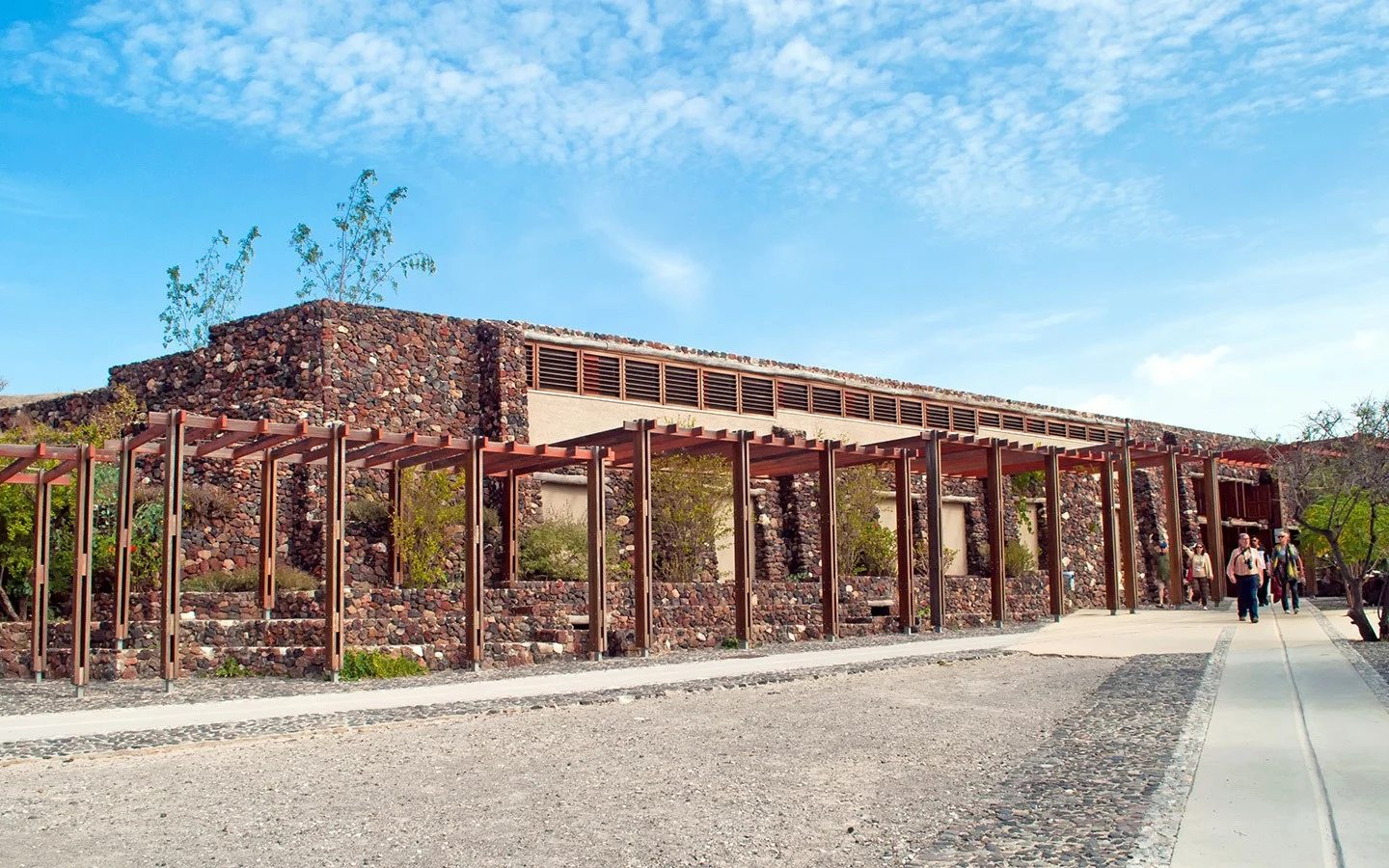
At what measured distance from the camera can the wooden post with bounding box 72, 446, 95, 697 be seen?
12.2 meters

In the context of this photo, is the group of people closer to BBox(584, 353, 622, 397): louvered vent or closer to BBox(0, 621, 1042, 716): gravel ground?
BBox(0, 621, 1042, 716): gravel ground

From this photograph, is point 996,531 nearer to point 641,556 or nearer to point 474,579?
point 641,556

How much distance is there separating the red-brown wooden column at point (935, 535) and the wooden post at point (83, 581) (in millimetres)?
12463

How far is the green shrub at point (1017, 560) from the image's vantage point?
1132 inches

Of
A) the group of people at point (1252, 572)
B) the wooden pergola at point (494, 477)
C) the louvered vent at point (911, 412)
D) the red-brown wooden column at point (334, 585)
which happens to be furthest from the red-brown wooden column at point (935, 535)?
the red-brown wooden column at point (334, 585)

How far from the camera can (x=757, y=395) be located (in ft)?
87.9

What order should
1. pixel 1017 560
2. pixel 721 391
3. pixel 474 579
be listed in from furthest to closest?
pixel 1017 560, pixel 721 391, pixel 474 579

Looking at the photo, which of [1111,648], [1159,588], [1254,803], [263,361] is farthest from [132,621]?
[1159,588]

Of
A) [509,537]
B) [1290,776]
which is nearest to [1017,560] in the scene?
[509,537]

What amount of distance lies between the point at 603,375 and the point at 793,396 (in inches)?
212

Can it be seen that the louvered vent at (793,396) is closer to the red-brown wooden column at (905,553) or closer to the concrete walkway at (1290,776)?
the red-brown wooden column at (905,553)

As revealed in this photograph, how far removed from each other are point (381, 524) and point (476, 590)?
283 inches

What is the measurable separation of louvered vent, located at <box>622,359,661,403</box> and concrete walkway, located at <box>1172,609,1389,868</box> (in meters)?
15.1

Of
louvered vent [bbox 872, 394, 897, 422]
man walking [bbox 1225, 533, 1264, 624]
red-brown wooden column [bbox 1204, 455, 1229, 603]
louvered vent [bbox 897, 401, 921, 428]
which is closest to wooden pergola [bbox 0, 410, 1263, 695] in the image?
red-brown wooden column [bbox 1204, 455, 1229, 603]
